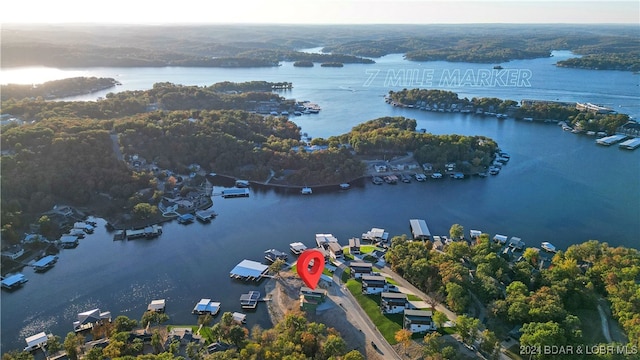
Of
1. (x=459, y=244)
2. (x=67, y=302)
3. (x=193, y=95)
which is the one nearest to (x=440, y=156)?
(x=459, y=244)

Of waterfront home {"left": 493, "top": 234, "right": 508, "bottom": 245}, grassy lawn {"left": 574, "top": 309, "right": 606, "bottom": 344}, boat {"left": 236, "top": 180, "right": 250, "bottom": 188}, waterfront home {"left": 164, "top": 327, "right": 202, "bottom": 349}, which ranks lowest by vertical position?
waterfront home {"left": 164, "top": 327, "right": 202, "bottom": 349}

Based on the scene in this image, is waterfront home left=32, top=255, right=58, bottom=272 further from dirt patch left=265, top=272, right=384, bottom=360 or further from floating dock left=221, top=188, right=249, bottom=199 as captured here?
dirt patch left=265, top=272, right=384, bottom=360

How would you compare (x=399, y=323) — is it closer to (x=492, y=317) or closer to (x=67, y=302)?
(x=492, y=317)

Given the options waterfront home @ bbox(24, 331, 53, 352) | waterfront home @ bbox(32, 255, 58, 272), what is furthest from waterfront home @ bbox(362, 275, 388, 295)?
waterfront home @ bbox(32, 255, 58, 272)

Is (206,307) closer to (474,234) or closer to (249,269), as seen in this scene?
(249,269)

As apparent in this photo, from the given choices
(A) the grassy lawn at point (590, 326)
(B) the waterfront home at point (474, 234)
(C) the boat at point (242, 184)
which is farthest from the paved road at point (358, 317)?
(C) the boat at point (242, 184)

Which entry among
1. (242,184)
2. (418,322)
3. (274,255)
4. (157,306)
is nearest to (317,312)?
(418,322)

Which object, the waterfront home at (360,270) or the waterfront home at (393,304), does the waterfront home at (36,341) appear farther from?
the waterfront home at (393,304)
